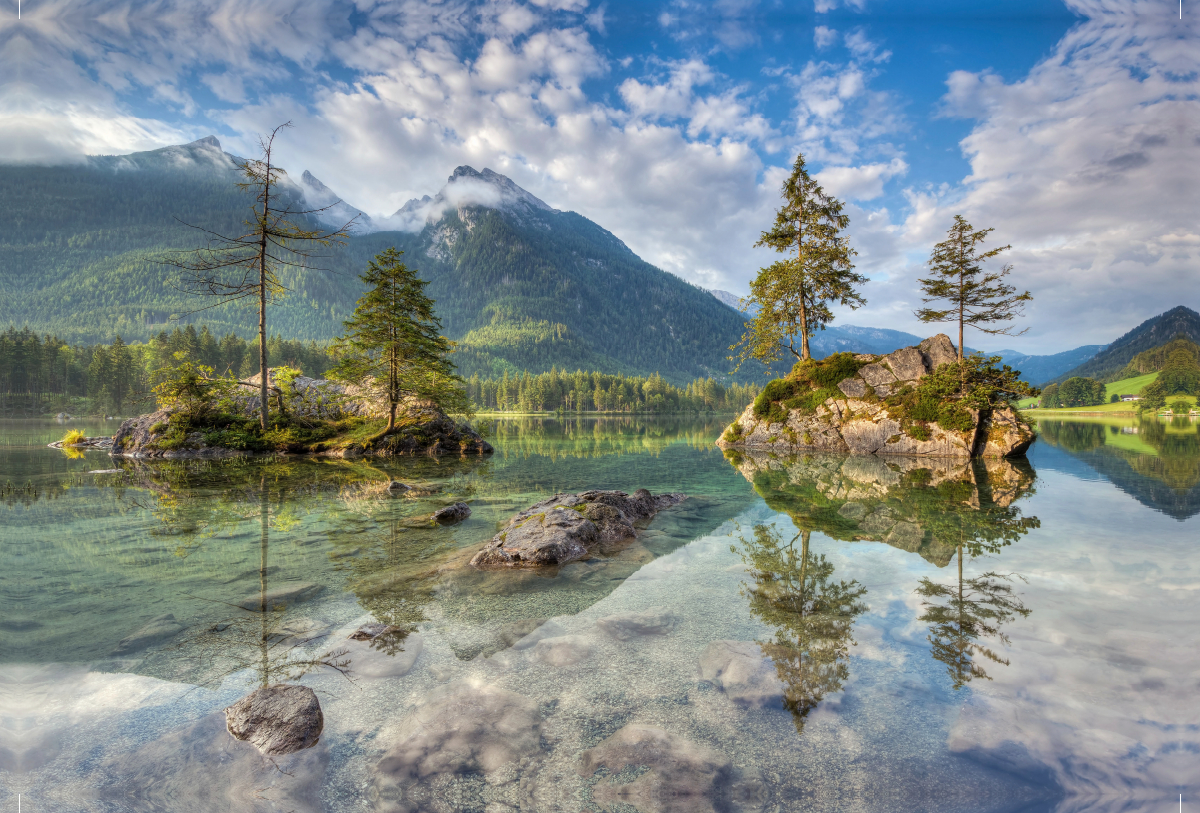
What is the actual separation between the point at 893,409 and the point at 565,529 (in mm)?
25878

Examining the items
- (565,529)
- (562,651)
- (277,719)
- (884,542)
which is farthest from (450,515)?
(884,542)

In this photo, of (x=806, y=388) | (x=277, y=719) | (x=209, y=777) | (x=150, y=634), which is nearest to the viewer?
(x=209, y=777)

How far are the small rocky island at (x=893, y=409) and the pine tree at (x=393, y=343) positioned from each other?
1992 cm

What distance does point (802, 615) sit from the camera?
6133 mm

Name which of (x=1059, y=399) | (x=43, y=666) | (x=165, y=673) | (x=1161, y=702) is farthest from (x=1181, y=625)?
(x=1059, y=399)

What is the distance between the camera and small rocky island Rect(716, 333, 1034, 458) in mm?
25656

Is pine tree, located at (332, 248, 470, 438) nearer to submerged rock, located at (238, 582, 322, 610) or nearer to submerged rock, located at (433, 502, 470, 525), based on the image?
submerged rock, located at (433, 502, 470, 525)

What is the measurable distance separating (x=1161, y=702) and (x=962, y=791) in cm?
288

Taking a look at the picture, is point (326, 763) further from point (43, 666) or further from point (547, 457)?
point (547, 457)

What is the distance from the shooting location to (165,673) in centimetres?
473

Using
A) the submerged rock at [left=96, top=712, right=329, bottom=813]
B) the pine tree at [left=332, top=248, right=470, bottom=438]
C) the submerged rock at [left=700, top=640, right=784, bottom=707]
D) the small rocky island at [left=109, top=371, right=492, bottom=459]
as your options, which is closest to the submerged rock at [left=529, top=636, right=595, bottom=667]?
the submerged rock at [left=700, top=640, right=784, bottom=707]

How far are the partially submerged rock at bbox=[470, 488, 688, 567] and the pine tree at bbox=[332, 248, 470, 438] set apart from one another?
1923 cm

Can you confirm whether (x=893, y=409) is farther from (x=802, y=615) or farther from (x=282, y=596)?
(x=282, y=596)

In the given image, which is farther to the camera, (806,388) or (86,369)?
(86,369)
